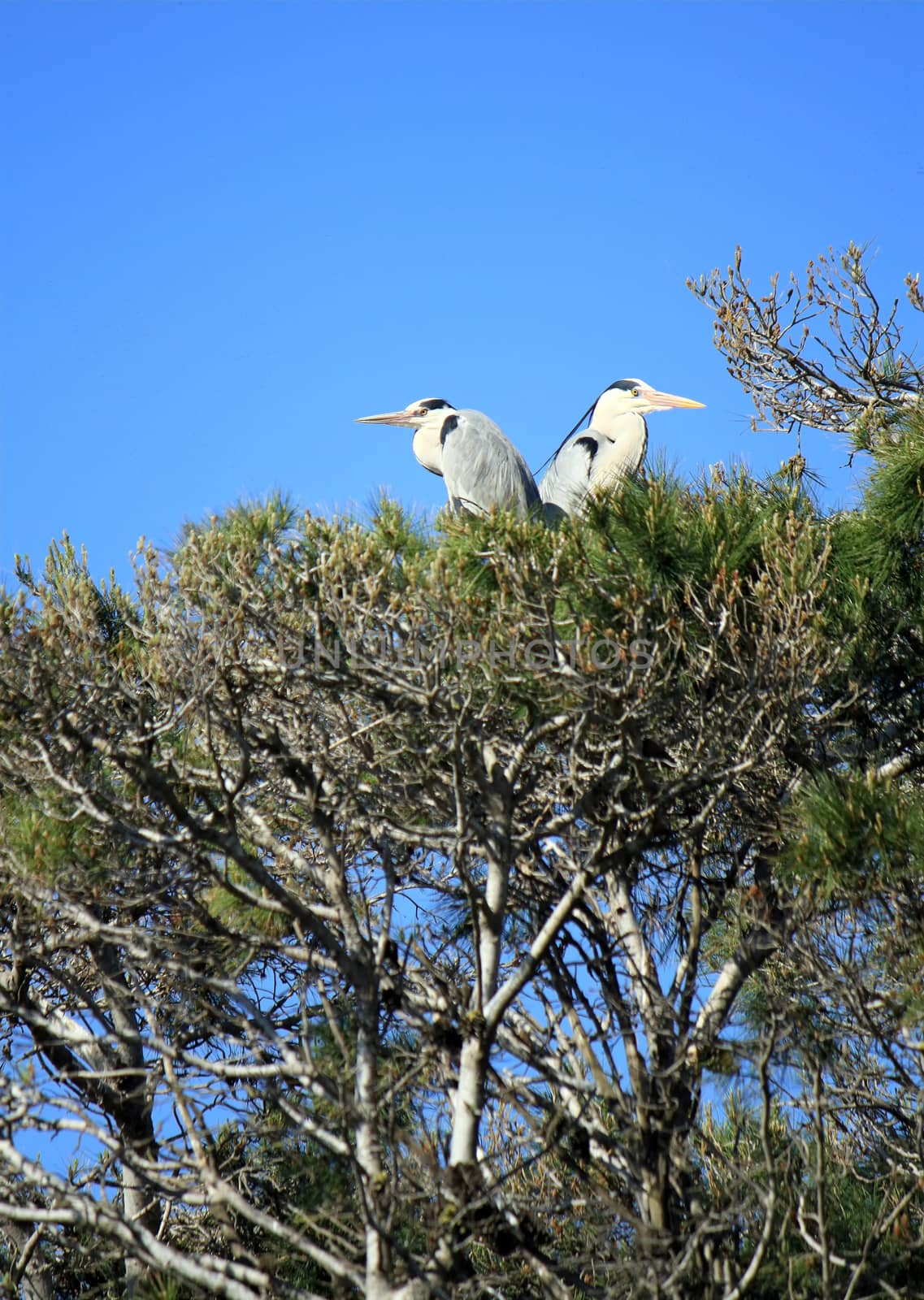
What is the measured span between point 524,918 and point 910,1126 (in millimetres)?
1799

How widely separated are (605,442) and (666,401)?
56 centimetres

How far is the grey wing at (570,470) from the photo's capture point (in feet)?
22.5

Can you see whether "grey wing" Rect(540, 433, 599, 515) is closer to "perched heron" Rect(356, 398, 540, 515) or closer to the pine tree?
"perched heron" Rect(356, 398, 540, 515)

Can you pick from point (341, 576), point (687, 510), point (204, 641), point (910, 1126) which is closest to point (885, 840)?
point (910, 1126)

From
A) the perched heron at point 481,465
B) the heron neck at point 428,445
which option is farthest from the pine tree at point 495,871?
the heron neck at point 428,445

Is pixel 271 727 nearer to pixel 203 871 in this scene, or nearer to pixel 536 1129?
pixel 203 871

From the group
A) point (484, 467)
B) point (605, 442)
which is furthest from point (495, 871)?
point (605, 442)

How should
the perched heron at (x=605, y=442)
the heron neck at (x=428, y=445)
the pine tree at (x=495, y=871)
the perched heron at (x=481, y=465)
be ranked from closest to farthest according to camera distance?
the pine tree at (x=495, y=871) → the perched heron at (x=481, y=465) → the perched heron at (x=605, y=442) → the heron neck at (x=428, y=445)

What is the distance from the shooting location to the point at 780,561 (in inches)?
171

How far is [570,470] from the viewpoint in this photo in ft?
22.8

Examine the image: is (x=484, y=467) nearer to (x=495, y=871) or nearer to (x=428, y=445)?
(x=428, y=445)

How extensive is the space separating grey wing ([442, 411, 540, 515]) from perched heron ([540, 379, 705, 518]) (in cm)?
18

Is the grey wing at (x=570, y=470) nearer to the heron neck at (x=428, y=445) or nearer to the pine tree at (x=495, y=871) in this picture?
the heron neck at (x=428, y=445)

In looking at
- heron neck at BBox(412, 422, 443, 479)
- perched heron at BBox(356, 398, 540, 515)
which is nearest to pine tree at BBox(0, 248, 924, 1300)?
perched heron at BBox(356, 398, 540, 515)
